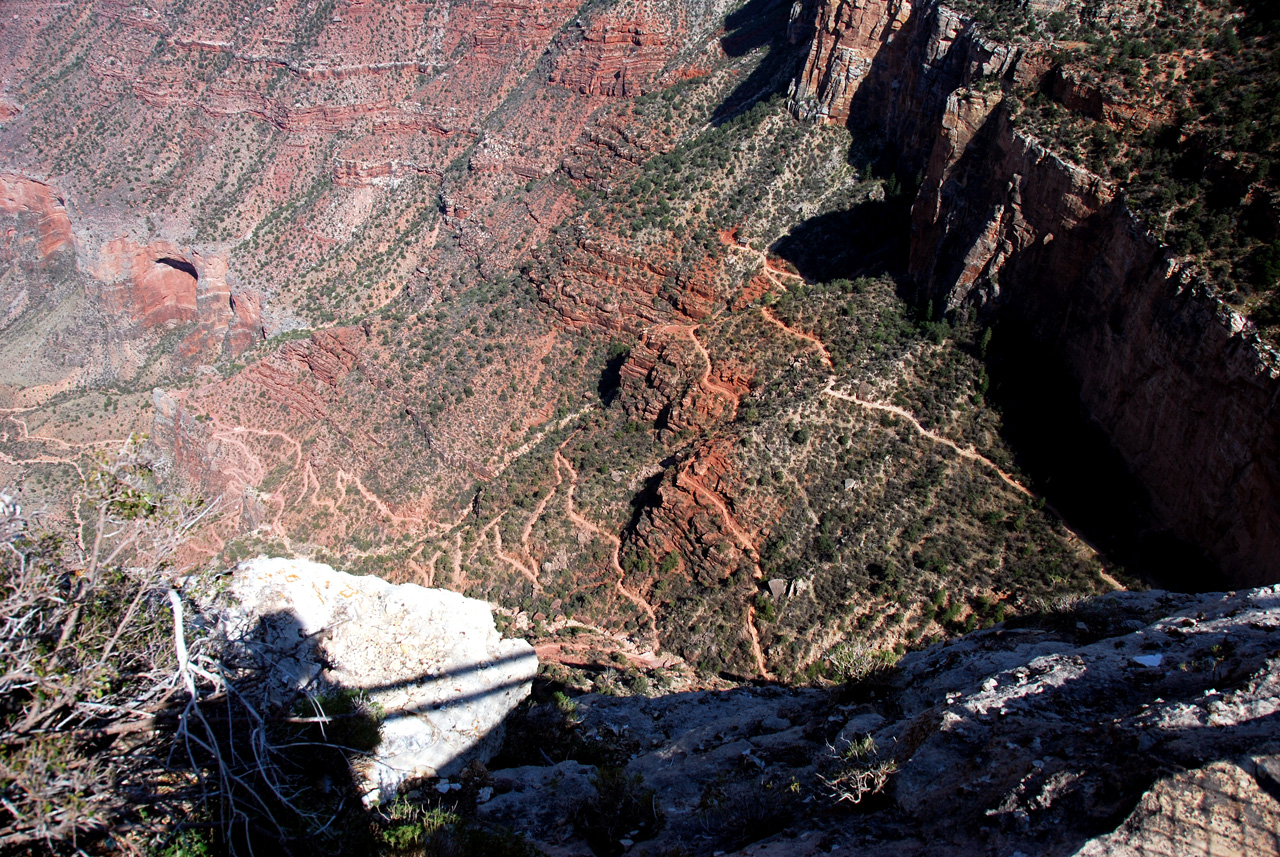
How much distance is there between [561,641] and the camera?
3166 cm

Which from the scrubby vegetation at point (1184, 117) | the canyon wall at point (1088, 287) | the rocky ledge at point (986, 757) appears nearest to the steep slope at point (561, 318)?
the canyon wall at point (1088, 287)

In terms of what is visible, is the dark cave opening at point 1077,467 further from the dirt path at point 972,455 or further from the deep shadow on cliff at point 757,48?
the deep shadow on cliff at point 757,48

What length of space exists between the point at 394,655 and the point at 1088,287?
26102 mm

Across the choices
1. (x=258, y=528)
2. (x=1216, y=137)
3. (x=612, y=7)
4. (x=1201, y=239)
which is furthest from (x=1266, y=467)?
(x=612, y=7)

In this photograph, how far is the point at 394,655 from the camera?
54.1ft

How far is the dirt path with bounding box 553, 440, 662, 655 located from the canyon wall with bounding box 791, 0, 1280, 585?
17.8 metres

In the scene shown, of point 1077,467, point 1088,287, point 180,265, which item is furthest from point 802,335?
point 180,265

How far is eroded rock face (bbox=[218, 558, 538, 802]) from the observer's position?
576 inches

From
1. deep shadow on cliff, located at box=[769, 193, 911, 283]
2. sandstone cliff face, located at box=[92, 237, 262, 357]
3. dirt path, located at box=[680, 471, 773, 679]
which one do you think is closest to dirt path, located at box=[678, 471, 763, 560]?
dirt path, located at box=[680, 471, 773, 679]

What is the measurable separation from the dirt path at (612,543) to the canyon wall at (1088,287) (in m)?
17.8

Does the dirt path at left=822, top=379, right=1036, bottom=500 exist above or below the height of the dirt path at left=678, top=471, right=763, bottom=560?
above

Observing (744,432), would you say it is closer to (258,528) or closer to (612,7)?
(258,528)

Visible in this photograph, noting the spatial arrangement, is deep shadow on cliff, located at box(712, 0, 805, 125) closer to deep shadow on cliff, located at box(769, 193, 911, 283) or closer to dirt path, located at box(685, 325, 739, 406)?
deep shadow on cliff, located at box(769, 193, 911, 283)

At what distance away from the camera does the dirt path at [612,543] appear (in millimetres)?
31192
